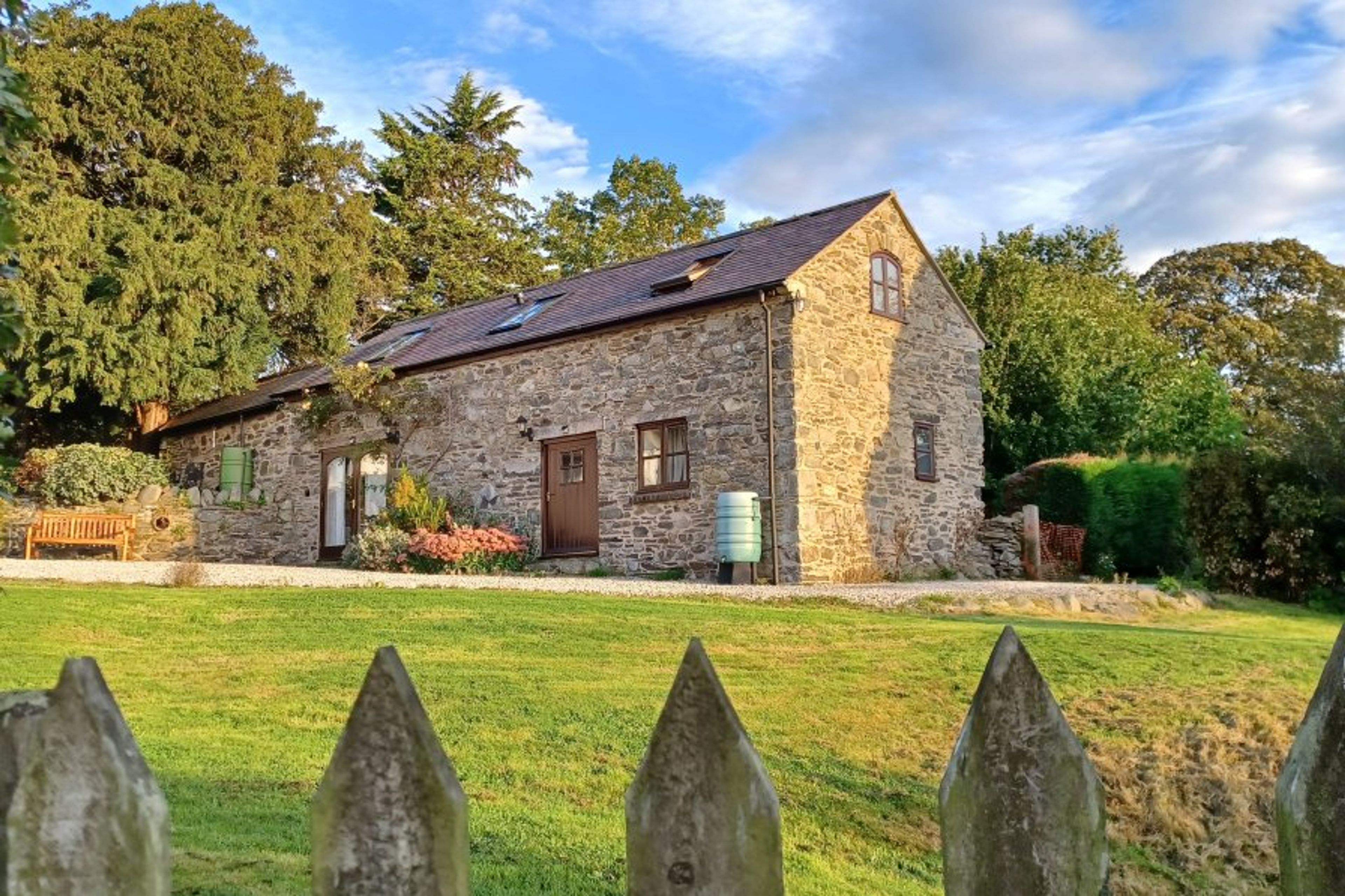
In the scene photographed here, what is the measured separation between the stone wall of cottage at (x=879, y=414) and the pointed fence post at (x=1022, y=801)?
15.5 m

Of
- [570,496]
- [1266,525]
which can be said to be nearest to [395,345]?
[570,496]

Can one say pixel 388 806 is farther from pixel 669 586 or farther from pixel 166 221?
pixel 166 221

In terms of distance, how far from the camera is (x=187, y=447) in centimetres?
2819

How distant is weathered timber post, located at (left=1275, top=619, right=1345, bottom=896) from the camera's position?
1.84m

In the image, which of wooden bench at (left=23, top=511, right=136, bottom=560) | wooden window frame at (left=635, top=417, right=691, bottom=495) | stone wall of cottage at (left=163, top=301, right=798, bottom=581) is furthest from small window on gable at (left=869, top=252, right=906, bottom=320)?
wooden bench at (left=23, top=511, right=136, bottom=560)

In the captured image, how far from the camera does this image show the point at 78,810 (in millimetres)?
1838

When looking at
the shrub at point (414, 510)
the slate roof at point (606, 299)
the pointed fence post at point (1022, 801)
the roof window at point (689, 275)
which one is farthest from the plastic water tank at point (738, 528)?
the pointed fence post at point (1022, 801)

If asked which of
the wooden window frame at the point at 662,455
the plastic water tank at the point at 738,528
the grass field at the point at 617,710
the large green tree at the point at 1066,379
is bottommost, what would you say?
the grass field at the point at 617,710

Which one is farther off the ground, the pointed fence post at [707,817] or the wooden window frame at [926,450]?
the wooden window frame at [926,450]

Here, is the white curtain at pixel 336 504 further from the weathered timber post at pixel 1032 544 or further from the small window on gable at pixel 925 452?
the weathered timber post at pixel 1032 544

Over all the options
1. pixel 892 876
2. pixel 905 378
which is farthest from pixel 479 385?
pixel 892 876

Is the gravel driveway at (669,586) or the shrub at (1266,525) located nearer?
the gravel driveway at (669,586)

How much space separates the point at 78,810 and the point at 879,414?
1839 centimetres

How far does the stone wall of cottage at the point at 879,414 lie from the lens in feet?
59.2
